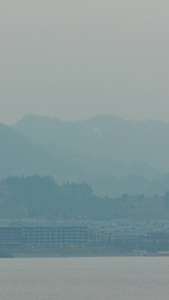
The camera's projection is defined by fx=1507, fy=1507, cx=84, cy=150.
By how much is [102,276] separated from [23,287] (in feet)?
54.3

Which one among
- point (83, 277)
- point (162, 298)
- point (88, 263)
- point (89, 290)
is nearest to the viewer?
point (162, 298)

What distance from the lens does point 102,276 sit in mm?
154625

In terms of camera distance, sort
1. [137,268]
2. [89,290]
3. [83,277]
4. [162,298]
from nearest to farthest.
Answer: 1. [162,298]
2. [89,290]
3. [83,277]
4. [137,268]

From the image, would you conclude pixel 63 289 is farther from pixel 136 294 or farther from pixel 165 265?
pixel 165 265

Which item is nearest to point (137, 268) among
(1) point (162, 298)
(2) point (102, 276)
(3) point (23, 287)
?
(2) point (102, 276)

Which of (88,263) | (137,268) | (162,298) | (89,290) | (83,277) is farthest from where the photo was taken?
(88,263)

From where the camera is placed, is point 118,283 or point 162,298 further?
point 118,283

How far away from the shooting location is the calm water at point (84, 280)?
13062cm

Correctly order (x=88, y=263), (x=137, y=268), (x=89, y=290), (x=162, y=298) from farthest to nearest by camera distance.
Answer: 1. (x=88, y=263)
2. (x=137, y=268)
3. (x=89, y=290)
4. (x=162, y=298)

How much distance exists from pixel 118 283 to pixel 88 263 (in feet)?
144

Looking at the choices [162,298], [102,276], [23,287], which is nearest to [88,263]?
[102,276]

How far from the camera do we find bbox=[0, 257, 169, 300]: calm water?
13062 cm

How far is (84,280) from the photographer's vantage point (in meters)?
148

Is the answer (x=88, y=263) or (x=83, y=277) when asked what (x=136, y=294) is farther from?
(x=88, y=263)
